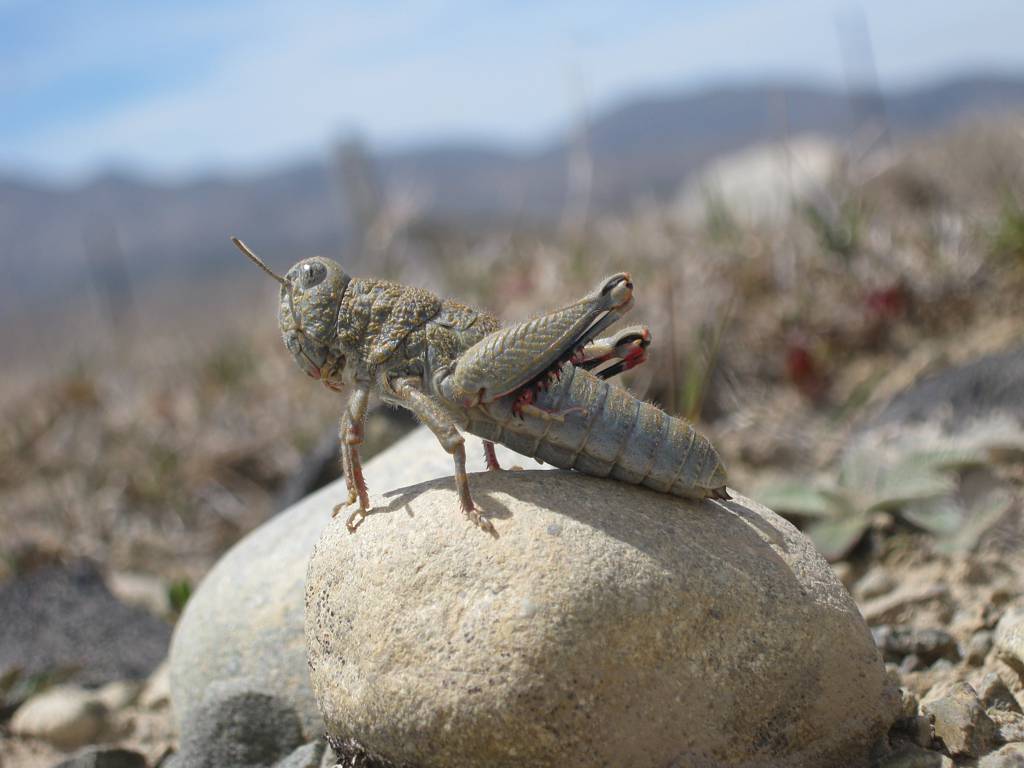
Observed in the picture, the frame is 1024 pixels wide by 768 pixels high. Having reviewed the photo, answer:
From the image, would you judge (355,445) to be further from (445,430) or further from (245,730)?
(245,730)

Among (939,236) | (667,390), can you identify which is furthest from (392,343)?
(939,236)

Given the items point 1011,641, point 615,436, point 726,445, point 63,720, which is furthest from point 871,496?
point 63,720

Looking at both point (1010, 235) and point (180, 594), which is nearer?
point (180, 594)

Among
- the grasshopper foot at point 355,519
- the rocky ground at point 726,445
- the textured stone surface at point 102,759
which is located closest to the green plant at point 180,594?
the rocky ground at point 726,445

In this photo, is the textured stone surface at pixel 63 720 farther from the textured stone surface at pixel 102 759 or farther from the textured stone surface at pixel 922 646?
the textured stone surface at pixel 922 646

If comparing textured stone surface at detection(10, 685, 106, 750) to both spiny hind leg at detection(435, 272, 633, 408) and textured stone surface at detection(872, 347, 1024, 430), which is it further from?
textured stone surface at detection(872, 347, 1024, 430)

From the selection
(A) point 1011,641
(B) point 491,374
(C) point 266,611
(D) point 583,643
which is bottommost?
(A) point 1011,641

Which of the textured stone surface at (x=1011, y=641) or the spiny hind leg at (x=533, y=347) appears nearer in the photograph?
the spiny hind leg at (x=533, y=347)

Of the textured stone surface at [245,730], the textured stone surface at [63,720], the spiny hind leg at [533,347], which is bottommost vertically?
the textured stone surface at [63,720]
